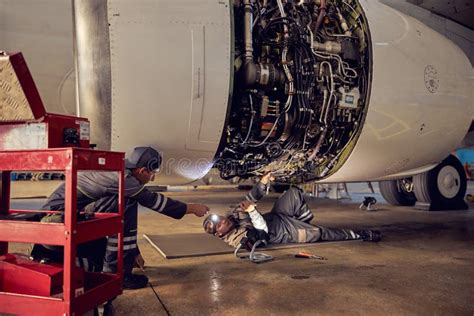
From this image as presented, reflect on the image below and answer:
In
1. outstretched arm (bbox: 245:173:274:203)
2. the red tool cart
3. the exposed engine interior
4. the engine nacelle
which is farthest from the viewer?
outstretched arm (bbox: 245:173:274:203)

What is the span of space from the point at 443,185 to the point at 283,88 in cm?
568

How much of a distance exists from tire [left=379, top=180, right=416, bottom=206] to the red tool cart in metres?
8.36

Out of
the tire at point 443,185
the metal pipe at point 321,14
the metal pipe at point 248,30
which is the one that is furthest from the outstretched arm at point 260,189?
the tire at point 443,185

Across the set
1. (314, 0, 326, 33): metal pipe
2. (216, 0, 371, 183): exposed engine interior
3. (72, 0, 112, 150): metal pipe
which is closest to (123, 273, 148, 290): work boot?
(72, 0, 112, 150): metal pipe

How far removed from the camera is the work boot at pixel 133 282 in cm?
314

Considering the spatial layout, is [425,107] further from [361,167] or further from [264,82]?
[264,82]

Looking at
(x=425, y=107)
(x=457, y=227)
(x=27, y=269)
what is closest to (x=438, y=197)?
(x=457, y=227)

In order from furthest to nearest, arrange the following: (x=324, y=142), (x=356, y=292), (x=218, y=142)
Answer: (x=324, y=142) → (x=218, y=142) → (x=356, y=292)

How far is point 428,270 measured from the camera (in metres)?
3.68

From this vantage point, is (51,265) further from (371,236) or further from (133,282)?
(371,236)

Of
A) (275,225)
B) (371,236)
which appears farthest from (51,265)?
(371,236)

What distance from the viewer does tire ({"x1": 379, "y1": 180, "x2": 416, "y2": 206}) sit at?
31.0 ft

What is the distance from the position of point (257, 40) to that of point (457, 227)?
14.4 feet

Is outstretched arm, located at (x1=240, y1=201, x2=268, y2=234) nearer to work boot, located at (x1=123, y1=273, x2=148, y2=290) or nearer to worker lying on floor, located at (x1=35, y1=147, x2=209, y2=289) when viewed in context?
worker lying on floor, located at (x1=35, y1=147, x2=209, y2=289)
